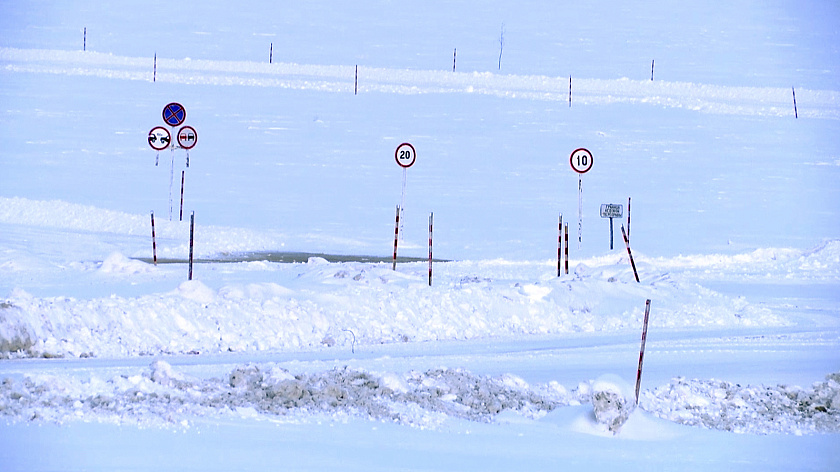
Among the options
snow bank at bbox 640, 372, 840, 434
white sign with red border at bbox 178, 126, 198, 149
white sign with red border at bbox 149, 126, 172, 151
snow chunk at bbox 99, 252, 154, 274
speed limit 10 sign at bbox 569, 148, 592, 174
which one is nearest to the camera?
snow bank at bbox 640, 372, 840, 434

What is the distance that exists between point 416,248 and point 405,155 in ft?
6.53

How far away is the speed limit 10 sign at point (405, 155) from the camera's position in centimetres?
2489

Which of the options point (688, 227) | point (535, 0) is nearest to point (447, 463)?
point (688, 227)

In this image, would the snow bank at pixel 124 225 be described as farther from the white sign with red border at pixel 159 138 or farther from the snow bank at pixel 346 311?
the snow bank at pixel 346 311

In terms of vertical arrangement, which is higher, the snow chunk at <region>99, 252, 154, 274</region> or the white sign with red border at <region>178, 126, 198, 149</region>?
the white sign with red border at <region>178, 126, 198, 149</region>

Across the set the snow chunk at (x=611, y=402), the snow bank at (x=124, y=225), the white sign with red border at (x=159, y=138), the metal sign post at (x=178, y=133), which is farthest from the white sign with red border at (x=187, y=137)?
the snow chunk at (x=611, y=402)

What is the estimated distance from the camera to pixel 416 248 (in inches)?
1036

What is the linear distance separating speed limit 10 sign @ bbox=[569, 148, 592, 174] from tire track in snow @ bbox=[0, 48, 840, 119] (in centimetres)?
2131

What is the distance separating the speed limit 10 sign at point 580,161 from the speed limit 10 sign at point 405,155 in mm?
2880

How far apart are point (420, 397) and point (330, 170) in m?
25.0

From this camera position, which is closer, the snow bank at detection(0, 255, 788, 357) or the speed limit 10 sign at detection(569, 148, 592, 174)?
the snow bank at detection(0, 255, 788, 357)

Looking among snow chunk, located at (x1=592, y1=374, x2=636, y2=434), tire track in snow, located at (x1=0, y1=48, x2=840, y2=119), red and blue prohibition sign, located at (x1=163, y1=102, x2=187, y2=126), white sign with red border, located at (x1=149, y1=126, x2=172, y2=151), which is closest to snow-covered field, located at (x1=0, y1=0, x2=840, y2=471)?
Answer: snow chunk, located at (x1=592, y1=374, x2=636, y2=434)

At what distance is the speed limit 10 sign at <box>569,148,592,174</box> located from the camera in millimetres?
24062

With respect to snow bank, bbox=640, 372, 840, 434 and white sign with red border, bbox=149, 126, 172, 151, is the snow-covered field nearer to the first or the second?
snow bank, bbox=640, 372, 840, 434
